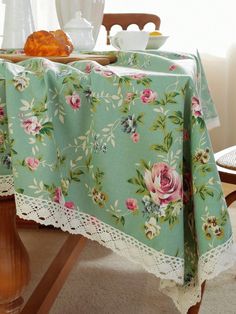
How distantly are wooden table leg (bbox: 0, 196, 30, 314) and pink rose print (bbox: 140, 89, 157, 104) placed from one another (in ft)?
1.30

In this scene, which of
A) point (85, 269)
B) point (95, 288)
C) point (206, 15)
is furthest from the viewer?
point (206, 15)

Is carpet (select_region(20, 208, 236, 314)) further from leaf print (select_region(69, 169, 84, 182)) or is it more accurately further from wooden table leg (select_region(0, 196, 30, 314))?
leaf print (select_region(69, 169, 84, 182))

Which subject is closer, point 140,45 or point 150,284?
point 140,45

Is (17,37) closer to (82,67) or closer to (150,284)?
(82,67)

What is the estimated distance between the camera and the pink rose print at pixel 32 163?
0.66 meters

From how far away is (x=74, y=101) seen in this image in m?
0.68

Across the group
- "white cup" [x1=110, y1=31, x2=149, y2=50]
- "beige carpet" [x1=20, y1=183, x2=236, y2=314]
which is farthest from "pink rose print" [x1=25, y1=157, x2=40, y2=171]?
"beige carpet" [x1=20, y1=183, x2=236, y2=314]

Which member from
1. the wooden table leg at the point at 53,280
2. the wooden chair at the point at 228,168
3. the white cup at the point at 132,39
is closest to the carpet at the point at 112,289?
the wooden table leg at the point at 53,280

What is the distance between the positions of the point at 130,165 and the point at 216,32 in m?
2.16

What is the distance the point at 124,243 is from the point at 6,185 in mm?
191

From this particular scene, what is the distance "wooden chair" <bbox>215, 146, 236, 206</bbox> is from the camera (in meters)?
1.20

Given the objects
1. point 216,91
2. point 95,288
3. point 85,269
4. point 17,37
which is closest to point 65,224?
point 17,37

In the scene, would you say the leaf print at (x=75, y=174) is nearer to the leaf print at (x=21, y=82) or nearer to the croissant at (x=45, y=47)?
the leaf print at (x=21, y=82)

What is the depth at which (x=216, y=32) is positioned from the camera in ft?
8.74
